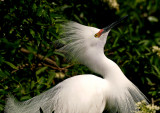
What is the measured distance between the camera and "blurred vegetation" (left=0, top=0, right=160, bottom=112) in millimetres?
1531

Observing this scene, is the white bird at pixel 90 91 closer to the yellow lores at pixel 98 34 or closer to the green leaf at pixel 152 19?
the yellow lores at pixel 98 34

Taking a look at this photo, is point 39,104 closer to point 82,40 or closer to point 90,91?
point 90,91

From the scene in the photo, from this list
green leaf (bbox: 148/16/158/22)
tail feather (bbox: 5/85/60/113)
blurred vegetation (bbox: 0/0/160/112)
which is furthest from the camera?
green leaf (bbox: 148/16/158/22)

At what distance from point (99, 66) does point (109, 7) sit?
1.17 meters

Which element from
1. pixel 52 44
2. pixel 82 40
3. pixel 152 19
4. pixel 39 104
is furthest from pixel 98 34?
pixel 152 19

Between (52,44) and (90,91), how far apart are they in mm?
501

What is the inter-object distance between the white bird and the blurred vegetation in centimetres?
13

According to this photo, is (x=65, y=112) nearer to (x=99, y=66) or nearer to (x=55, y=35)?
(x=99, y=66)

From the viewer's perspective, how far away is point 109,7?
2711 mm

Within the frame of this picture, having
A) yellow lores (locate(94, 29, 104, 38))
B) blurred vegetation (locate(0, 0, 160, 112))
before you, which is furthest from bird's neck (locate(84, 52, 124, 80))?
blurred vegetation (locate(0, 0, 160, 112))

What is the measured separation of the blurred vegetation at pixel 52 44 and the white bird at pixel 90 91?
0.44 ft

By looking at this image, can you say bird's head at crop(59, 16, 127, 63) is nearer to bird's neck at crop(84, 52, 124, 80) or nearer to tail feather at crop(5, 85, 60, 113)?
bird's neck at crop(84, 52, 124, 80)

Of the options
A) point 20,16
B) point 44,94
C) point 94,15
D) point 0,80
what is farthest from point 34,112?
point 94,15

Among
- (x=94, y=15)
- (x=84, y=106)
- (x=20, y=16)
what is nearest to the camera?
(x=20, y=16)
